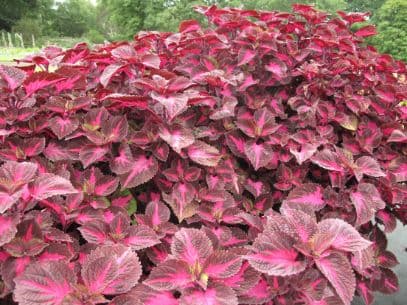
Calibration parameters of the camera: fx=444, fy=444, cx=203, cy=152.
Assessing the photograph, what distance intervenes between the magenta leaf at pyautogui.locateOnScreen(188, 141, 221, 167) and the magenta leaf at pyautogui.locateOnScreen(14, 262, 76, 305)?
1.56ft

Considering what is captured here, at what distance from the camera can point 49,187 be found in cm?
90

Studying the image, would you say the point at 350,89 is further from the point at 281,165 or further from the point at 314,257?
the point at 314,257

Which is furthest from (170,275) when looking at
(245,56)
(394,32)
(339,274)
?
(394,32)

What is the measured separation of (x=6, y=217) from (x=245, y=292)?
1.63ft

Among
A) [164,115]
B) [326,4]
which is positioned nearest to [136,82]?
[164,115]

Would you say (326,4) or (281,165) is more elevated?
(281,165)

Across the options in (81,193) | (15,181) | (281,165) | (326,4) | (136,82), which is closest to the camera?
(15,181)

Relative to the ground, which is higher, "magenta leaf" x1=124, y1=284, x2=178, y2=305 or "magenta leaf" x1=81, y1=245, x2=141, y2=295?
"magenta leaf" x1=81, y1=245, x2=141, y2=295

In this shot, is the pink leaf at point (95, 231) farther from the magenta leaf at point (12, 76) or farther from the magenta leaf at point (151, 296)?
the magenta leaf at point (12, 76)

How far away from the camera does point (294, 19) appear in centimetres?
173

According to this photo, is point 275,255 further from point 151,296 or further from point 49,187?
point 49,187

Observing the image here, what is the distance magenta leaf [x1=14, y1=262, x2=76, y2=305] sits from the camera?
77cm

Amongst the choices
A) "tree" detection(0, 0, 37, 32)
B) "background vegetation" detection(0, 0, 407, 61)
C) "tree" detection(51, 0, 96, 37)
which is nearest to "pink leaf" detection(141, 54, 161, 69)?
"background vegetation" detection(0, 0, 407, 61)

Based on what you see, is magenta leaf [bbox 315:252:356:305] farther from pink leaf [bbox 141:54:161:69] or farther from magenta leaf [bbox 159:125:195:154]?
pink leaf [bbox 141:54:161:69]
